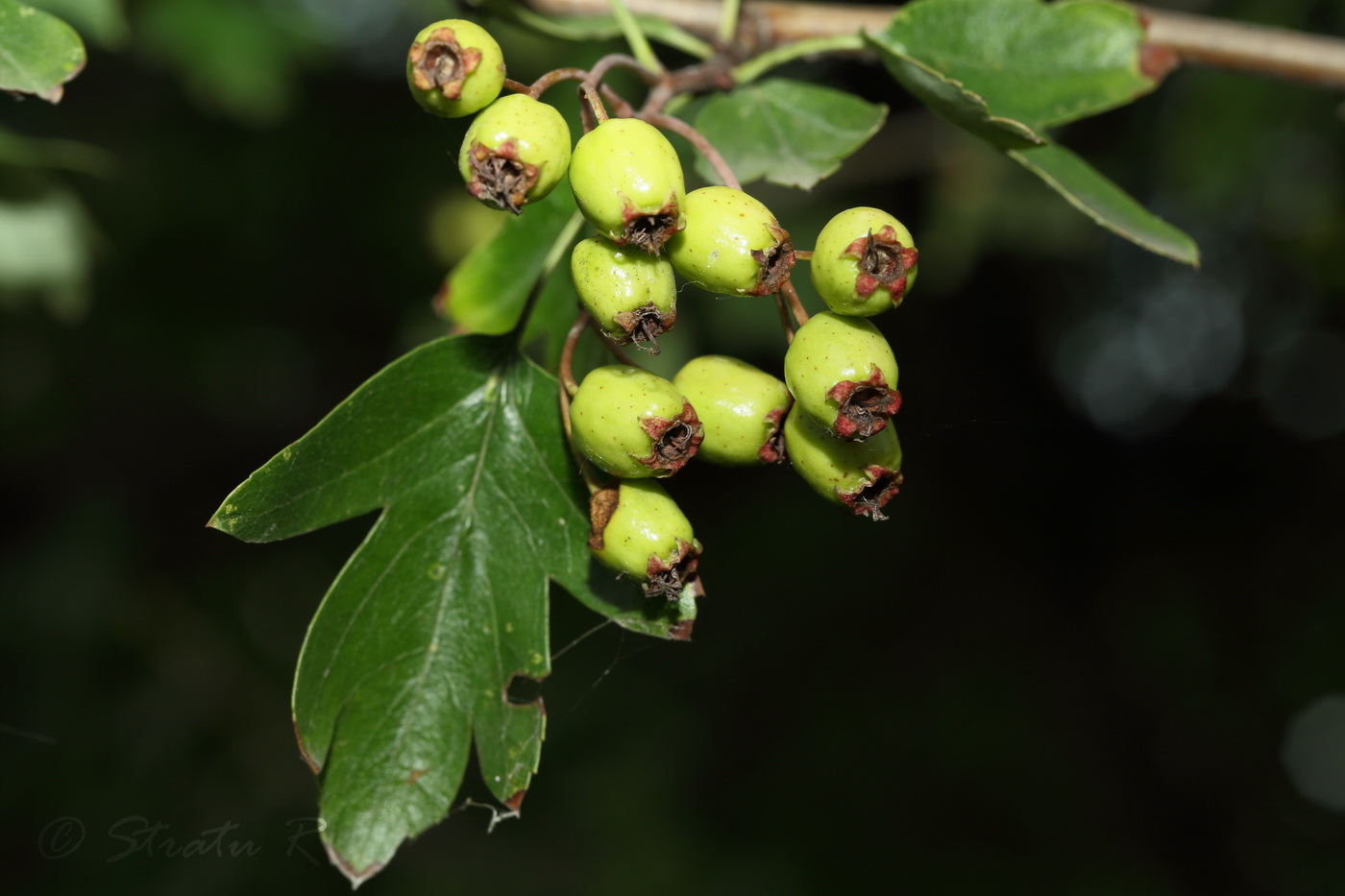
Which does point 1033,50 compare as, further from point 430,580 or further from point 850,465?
point 430,580

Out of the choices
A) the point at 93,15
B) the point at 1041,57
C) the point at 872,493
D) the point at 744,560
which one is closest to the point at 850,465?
the point at 872,493

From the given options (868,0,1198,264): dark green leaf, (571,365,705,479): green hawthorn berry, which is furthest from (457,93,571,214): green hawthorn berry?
(868,0,1198,264): dark green leaf

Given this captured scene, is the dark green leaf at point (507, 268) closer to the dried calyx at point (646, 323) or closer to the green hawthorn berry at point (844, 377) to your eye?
the dried calyx at point (646, 323)

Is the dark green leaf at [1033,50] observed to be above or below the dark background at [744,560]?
above

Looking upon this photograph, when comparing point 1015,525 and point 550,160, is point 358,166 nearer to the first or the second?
point 550,160

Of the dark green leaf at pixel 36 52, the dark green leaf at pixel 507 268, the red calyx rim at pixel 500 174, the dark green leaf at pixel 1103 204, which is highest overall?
the dark green leaf at pixel 1103 204

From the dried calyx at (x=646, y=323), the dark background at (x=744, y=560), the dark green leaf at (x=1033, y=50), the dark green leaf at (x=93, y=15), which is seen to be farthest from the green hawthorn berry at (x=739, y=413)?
the dark background at (x=744, y=560)
